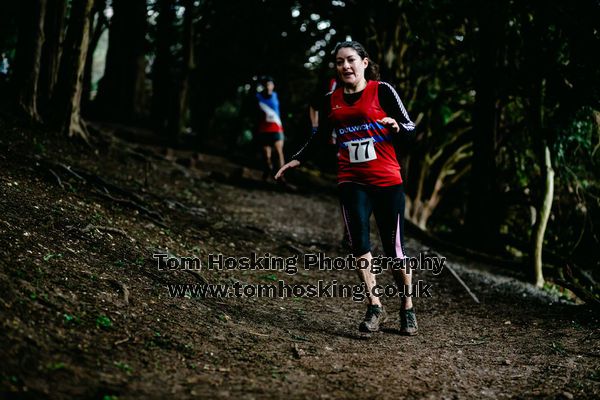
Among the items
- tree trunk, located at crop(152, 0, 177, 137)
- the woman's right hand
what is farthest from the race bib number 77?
tree trunk, located at crop(152, 0, 177, 137)

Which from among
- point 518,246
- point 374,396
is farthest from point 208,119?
point 374,396

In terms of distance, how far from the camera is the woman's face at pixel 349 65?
4.88 meters

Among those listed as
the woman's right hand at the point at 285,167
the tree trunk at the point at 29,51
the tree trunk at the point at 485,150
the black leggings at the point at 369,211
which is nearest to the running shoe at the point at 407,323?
the black leggings at the point at 369,211

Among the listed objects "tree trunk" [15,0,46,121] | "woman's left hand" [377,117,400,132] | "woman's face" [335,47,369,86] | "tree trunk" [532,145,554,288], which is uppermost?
"tree trunk" [15,0,46,121]

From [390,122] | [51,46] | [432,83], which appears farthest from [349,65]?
[432,83]

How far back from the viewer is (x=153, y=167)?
40.1ft

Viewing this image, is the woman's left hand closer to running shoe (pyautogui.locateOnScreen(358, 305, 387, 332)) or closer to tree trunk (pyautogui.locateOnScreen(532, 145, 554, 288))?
running shoe (pyautogui.locateOnScreen(358, 305, 387, 332))

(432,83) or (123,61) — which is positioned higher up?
(123,61)

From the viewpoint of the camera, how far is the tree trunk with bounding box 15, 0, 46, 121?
9672 mm

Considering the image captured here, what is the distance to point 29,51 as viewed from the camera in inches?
380

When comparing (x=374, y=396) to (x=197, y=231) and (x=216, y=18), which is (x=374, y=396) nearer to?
(x=197, y=231)

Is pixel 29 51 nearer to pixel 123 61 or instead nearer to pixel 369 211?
pixel 369 211

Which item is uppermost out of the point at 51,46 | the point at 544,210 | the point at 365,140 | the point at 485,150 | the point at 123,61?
the point at 123,61

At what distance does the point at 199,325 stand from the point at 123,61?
15.9 m
